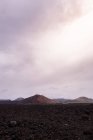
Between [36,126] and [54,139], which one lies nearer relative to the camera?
[54,139]

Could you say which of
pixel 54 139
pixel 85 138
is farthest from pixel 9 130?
pixel 85 138

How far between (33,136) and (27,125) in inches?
247

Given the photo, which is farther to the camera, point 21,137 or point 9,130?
point 9,130

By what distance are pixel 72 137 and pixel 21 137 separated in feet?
14.0

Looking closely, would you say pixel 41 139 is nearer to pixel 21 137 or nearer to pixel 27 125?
pixel 21 137

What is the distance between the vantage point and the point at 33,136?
2673 cm

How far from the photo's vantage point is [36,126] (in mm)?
32281

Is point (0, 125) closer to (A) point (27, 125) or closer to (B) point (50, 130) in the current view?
(A) point (27, 125)

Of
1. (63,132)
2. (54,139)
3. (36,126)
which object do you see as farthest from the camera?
(36,126)

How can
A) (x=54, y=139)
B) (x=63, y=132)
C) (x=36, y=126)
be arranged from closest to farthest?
(x=54, y=139) → (x=63, y=132) → (x=36, y=126)

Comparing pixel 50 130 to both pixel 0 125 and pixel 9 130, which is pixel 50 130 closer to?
pixel 9 130

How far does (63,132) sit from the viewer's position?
28.9 m

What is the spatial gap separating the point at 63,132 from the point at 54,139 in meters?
3.37

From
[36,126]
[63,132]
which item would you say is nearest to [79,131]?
[63,132]
